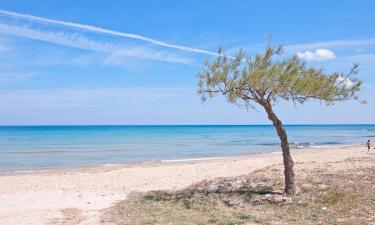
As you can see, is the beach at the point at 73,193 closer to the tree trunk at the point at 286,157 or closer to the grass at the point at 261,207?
the grass at the point at 261,207

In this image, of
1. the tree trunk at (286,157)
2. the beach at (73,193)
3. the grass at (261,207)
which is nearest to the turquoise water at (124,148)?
the beach at (73,193)

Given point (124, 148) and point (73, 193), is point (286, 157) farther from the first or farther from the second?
point (124, 148)

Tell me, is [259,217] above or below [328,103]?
below

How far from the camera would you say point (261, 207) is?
11.1 meters

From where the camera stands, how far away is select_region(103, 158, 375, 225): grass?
9.84 metres

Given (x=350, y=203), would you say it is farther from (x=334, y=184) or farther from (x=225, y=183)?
(x=225, y=183)

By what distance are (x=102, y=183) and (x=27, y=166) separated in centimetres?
1239

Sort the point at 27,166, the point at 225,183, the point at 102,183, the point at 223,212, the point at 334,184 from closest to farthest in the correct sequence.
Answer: the point at 223,212, the point at 334,184, the point at 225,183, the point at 102,183, the point at 27,166

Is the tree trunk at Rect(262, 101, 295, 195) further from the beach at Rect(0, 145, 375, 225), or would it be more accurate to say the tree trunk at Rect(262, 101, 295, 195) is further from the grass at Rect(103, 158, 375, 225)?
the beach at Rect(0, 145, 375, 225)

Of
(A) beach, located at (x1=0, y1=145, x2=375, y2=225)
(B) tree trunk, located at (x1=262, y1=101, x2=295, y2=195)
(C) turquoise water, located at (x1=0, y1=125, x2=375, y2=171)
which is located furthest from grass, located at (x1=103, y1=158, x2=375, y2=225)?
(C) turquoise water, located at (x1=0, y1=125, x2=375, y2=171)

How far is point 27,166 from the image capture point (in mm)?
28938

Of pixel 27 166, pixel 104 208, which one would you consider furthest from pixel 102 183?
pixel 27 166

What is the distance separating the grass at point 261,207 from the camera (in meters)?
9.84

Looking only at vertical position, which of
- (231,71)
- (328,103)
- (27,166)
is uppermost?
(231,71)
